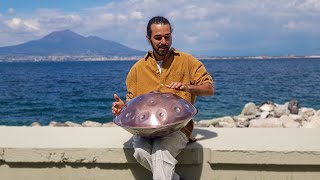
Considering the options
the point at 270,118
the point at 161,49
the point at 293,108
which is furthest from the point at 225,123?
the point at 161,49

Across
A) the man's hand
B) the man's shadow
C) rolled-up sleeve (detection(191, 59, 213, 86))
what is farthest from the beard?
the man's shadow

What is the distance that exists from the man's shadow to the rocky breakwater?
7.87 meters

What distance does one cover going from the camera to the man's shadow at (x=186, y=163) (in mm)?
3793

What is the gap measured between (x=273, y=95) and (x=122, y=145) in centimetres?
3176

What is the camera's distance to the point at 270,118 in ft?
44.2

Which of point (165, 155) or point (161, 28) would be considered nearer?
point (165, 155)

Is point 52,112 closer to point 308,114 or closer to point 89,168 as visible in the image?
point 308,114

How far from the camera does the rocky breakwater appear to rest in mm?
12323

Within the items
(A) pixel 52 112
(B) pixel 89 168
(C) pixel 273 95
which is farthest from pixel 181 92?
(C) pixel 273 95

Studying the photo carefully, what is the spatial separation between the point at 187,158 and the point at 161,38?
42.6 inches

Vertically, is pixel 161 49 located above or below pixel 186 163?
above

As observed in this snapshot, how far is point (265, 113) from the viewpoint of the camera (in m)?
16.5

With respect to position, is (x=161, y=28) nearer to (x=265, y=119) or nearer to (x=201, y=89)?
(x=201, y=89)

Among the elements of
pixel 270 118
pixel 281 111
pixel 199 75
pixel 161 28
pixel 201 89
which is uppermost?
pixel 161 28
